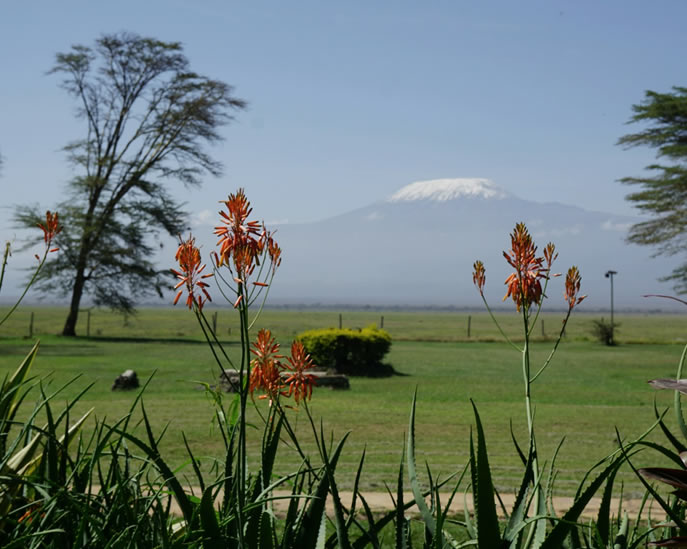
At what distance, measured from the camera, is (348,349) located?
641 inches

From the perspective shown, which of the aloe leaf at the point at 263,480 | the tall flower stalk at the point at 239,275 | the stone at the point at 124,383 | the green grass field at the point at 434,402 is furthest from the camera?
the stone at the point at 124,383

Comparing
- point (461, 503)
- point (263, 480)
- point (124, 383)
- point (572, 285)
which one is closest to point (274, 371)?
point (263, 480)

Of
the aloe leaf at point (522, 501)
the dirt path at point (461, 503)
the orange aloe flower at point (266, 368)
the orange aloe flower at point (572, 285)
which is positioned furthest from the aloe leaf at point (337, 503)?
the dirt path at point (461, 503)

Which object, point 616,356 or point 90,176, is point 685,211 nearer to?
point 616,356

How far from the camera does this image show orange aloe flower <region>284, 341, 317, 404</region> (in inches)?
62.9

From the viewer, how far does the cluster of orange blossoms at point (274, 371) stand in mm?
1586

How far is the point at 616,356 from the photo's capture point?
72.0 feet

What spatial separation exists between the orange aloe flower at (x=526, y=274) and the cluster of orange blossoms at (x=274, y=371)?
0.49m

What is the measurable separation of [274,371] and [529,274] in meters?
0.64

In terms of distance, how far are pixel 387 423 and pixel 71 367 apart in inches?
375

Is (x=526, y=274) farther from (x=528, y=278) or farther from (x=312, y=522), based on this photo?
(x=312, y=522)

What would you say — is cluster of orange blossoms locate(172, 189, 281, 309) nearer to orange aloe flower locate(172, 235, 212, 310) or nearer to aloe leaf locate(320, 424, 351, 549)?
orange aloe flower locate(172, 235, 212, 310)

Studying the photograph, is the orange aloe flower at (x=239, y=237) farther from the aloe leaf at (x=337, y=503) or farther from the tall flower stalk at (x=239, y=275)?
the aloe leaf at (x=337, y=503)

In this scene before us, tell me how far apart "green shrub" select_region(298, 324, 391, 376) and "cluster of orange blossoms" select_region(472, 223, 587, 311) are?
14370mm
